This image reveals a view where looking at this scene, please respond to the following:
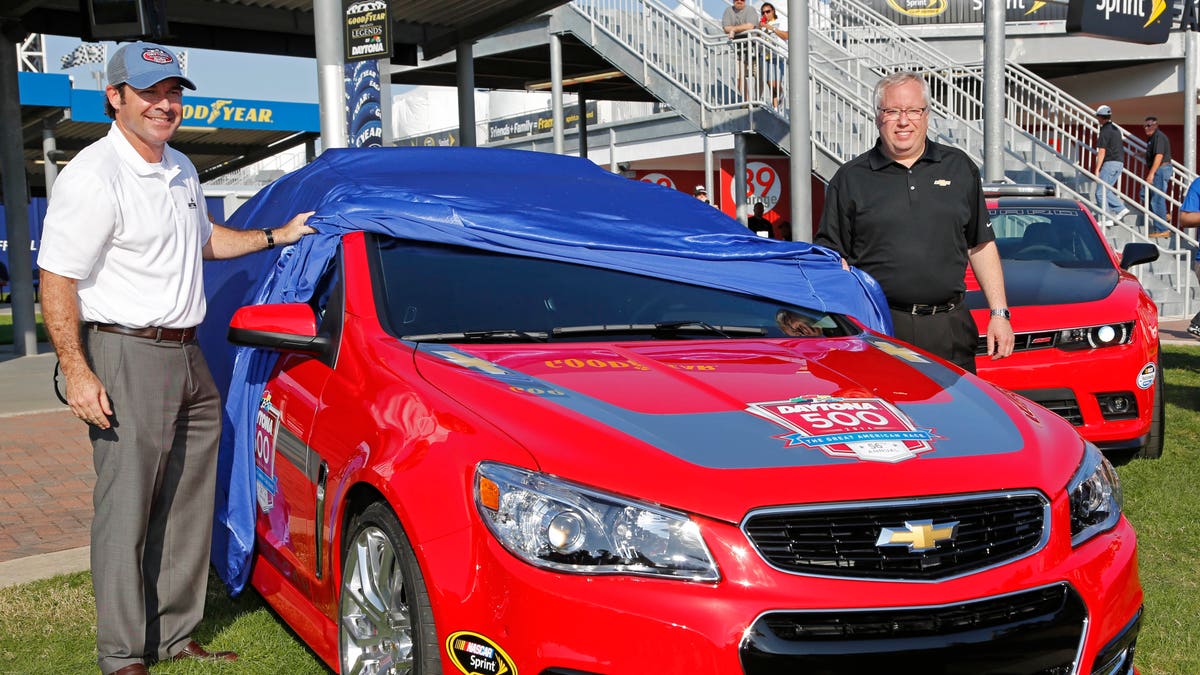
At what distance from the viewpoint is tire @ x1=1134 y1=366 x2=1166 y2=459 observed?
281 inches

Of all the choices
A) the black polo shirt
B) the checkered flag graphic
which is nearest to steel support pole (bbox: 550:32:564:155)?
the black polo shirt

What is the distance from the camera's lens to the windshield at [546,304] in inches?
154

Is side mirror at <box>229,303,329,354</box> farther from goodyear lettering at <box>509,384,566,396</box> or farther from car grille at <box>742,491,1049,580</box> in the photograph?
car grille at <box>742,491,1049,580</box>

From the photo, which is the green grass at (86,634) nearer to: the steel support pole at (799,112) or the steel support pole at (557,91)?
the steel support pole at (799,112)

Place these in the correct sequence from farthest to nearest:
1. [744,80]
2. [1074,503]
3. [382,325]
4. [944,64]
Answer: [944,64]
[744,80]
[382,325]
[1074,503]

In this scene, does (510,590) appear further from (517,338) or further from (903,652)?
(517,338)

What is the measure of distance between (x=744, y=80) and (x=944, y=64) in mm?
4046

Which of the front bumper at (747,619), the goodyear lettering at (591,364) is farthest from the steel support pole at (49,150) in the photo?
the front bumper at (747,619)

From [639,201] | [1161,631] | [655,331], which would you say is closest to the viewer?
[655,331]

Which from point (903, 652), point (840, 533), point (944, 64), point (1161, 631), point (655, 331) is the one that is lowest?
point (1161, 631)

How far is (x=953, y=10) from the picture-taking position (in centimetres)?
2561

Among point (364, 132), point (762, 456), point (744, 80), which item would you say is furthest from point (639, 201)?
point (744, 80)

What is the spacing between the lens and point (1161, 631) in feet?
14.5

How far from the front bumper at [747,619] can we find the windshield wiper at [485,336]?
970 millimetres
